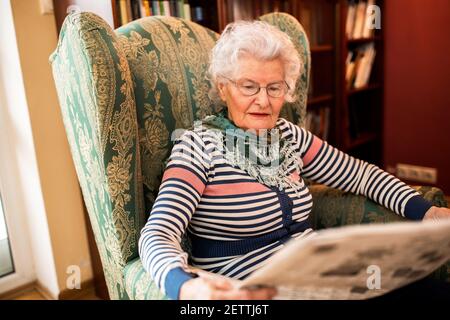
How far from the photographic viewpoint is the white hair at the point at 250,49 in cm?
108

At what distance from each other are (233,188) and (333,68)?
6.07 ft

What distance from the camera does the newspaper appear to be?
59cm

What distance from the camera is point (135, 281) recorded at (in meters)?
0.91

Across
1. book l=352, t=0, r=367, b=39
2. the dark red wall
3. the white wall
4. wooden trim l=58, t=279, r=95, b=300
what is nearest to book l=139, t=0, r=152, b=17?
the white wall

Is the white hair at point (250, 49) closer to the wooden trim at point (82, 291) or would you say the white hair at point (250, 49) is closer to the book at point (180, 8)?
the book at point (180, 8)

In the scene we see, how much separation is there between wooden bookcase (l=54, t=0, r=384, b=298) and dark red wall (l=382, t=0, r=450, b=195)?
84 mm

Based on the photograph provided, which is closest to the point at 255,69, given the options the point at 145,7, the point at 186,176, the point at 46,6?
the point at 186,176

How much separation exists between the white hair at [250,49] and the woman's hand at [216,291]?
1.80ft

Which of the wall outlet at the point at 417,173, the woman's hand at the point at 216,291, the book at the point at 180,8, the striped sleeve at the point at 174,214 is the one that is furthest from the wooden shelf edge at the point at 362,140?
the woman's hand at the point at 216,291

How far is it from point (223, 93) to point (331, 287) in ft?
2.00

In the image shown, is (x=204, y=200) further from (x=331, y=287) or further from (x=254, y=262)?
(x=331, y=287)

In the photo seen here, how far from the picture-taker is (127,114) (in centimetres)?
97
